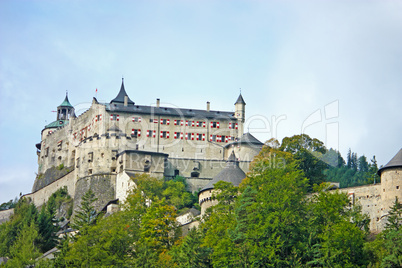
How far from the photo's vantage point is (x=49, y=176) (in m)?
95.5

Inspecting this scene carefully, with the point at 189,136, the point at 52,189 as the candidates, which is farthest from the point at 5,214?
the point at 189,136

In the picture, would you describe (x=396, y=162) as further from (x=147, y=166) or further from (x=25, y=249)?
(x=147, y=166)

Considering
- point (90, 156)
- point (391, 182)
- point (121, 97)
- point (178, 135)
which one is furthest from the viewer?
point (121, 97)

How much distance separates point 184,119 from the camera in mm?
90125

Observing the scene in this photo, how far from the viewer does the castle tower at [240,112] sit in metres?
90.6

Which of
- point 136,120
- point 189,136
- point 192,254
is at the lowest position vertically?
point 192,254

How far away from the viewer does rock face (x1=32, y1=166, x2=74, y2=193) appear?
301 ft

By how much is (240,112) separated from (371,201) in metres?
39.4

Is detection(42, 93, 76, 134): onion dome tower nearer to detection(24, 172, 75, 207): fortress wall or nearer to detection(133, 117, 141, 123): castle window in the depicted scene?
detection(24, 172, 75, 207): fortress wall

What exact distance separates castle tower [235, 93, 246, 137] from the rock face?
19613 mm

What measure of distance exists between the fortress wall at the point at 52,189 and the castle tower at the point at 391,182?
139 ft

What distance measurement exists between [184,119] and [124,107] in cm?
696

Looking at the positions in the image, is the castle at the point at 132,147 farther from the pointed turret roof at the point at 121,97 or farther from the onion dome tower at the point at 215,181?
the onion dome tower at the point at 215,181

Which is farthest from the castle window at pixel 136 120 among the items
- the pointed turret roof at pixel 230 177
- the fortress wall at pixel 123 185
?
the pointed turret roof at pixel 230 177
